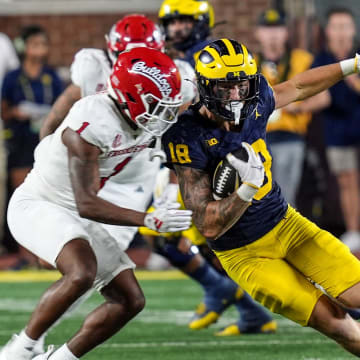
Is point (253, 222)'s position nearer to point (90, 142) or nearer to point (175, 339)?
point (90, 142)

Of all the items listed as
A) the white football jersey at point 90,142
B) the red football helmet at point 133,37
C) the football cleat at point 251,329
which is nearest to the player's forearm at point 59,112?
the red football helmet at point 133,37

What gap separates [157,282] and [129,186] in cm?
314

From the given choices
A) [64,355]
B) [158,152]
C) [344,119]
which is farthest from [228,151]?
[344,119]

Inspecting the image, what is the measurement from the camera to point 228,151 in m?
4.44

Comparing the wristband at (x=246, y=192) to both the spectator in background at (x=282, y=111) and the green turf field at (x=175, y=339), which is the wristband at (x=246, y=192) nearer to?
the green turf field at (x=175, y=339)

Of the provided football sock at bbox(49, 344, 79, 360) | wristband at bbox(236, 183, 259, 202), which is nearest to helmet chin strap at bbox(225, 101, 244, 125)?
wristband at bbox(236, 183, 259, 202)

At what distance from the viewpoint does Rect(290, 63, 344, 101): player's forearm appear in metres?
4.92

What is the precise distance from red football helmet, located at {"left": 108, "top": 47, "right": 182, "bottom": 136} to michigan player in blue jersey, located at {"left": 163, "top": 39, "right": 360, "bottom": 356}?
0.10 metres

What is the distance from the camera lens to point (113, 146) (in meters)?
4.59

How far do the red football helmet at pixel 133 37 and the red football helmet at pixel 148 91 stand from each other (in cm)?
115

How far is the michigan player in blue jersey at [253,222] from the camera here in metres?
4.32

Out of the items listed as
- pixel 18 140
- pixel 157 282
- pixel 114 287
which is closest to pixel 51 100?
pixel 18 140

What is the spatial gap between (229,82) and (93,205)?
79cm

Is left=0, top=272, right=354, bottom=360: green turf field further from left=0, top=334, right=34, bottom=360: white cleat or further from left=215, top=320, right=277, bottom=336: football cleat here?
left=0, top=334, right=34, bottom=360: white cleat
